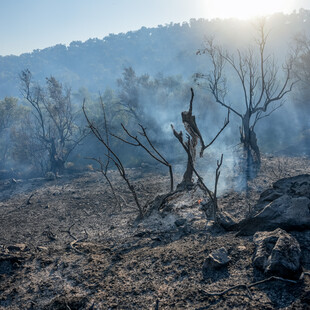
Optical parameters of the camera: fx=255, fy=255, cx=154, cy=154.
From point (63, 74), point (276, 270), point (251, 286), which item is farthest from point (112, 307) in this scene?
point (63, 74)

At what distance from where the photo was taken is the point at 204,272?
9.58ft

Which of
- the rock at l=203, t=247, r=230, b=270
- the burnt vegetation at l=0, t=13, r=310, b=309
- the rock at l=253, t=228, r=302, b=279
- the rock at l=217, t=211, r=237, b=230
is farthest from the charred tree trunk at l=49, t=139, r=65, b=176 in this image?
the rock at l=253, t=228, r=302, b=279

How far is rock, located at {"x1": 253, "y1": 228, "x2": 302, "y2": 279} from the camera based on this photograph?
2441 millimetres

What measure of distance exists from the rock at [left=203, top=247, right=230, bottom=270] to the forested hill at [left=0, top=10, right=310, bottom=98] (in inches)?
2495

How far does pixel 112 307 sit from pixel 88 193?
740 centimetres

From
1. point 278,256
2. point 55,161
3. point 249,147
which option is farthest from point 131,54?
point 278,256

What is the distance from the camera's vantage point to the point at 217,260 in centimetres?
292

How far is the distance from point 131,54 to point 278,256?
349 feet

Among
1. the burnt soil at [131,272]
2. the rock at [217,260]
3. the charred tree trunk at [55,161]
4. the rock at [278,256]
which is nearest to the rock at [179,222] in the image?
the burnt soil at [131,272]

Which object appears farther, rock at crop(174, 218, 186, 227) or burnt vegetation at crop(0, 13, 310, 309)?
rock at crop(174, 218, 186, 227)

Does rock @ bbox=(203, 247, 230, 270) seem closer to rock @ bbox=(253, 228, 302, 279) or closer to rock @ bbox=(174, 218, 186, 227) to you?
rock @ bbox=(253, 228, 302, 279)

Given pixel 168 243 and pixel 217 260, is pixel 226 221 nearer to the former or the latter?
pixel 168 243

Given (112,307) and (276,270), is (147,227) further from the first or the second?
(276,270)

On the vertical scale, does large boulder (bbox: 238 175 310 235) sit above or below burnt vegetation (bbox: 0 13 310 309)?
above
